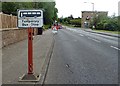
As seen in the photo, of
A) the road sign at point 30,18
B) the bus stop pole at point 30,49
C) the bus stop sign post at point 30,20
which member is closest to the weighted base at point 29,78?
the bus stop sign post at point 30,20

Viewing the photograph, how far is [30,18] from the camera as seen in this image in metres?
9.86

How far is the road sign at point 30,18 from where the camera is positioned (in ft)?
32.2

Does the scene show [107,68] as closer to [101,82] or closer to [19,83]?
[101,82]

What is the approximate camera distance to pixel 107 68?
475 inches

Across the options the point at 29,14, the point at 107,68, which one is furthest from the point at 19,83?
the point at 107,68

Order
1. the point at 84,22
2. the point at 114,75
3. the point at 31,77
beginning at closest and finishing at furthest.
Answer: the point at 31,77
the point at 114,75
the point at 84,22

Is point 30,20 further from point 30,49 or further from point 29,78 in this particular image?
point 29,78

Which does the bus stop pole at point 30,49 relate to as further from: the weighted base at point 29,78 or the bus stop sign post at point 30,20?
the weighted base at point 29,78

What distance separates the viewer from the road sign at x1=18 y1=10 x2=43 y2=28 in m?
9.83

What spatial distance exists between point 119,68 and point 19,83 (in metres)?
4.63

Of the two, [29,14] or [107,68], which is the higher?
[29,14]

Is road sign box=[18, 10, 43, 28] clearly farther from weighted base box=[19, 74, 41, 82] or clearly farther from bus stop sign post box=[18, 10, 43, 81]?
weighted base box=[19, 74, 41, 82]

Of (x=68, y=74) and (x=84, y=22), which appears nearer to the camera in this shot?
(x=68, y=74)

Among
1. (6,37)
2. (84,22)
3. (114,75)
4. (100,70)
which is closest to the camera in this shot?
(114,75)
